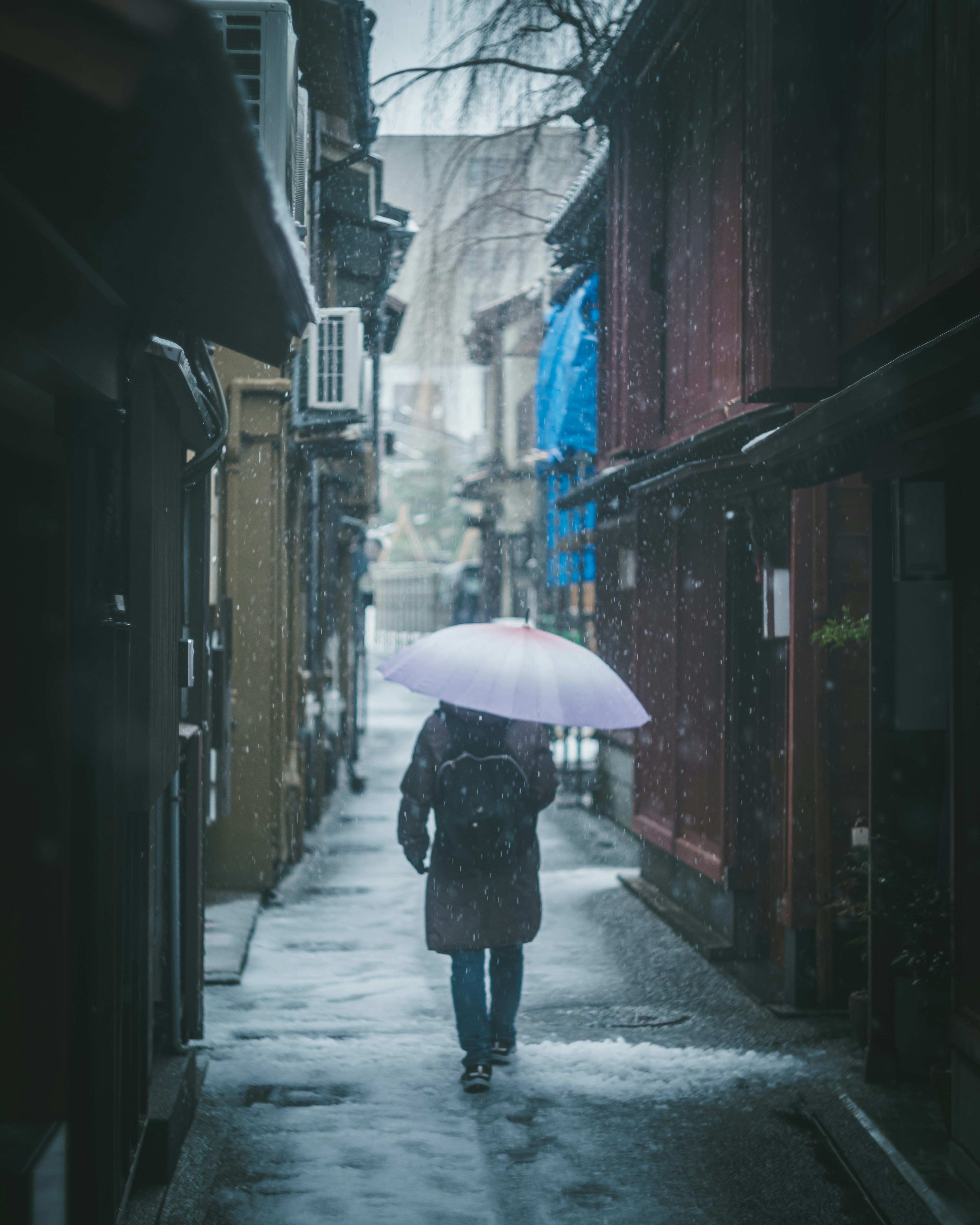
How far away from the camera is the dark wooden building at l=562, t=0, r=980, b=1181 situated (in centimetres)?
531

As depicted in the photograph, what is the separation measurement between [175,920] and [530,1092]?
6.73ft

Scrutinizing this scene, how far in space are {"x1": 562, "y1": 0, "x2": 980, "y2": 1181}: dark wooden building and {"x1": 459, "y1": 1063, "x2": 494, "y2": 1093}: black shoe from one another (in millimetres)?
2006

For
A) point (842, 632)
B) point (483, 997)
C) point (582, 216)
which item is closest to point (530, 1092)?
point (483, 997)

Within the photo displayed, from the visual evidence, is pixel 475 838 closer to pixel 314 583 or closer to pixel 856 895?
pixel 856 895

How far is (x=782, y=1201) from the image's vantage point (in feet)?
15.8

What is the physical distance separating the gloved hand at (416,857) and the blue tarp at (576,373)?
363 inches

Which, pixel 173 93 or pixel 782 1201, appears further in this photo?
pixel 782 1201

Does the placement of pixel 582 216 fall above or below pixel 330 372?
above

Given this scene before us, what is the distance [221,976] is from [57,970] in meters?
4.47

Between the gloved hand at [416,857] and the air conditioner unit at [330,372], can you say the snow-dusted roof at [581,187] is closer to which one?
the air conditioner unit at [330,372]

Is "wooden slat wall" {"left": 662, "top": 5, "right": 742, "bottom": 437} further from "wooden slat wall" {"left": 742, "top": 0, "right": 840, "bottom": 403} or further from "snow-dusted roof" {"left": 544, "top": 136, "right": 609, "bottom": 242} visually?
"snow-dusted roof" {"left": 544, "top": 136, "right": 609, "bottom": 242}

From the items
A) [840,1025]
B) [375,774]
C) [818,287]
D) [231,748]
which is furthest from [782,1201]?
[375,774]

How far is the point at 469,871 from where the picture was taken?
593cm

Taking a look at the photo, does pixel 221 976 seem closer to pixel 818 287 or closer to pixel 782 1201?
pixel 782 1201
